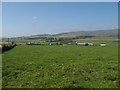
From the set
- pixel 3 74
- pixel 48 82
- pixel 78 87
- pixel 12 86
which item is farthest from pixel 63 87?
pixel 3 74

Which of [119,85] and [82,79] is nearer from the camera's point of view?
[119,85]

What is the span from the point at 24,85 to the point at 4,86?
1037 mm

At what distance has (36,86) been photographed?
543 inches

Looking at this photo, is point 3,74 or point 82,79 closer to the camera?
point 82,79

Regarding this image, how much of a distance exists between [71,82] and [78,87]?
1406 mm

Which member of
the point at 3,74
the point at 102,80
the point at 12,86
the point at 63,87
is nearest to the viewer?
the point at 63,87

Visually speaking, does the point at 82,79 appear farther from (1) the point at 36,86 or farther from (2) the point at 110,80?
(1) the point at 36,86

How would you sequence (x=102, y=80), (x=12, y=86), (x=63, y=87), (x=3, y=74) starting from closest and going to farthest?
(x=63, y=87)
(x=12, y=86)
(x=102, y=80)
(x=3, y=74)

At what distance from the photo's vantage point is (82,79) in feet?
52.6

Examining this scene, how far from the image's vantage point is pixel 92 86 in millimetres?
13594

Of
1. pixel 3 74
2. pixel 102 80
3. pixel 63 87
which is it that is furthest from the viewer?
pixel 3 74

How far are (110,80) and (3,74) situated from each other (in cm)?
735

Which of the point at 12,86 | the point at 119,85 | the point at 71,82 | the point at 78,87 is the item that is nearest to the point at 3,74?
the point at 12,86

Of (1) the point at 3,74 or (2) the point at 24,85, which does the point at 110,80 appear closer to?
(2) the point at 24,85
